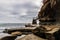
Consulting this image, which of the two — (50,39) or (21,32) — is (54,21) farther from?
(50,39)

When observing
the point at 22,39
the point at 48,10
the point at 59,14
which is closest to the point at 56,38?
the point at 22,39

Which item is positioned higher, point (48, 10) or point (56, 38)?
point (48, 10)

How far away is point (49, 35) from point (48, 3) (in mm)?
8111

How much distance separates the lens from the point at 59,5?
1866 centimetres

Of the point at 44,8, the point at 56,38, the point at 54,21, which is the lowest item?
the point at 56,38

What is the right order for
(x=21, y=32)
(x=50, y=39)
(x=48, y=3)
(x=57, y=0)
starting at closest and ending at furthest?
1. (x=50, y=39)
2. (x=57, y=0)
3. (x=21, y=32)
4. (x=48, y=3)

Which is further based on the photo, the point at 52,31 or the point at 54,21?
the point at 54,21

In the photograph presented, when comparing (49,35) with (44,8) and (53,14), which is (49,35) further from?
(44,8)

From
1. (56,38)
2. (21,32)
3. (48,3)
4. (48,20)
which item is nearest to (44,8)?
(48,3)

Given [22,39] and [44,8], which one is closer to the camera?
[22,39]

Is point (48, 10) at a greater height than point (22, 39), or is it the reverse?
point (48, 10)

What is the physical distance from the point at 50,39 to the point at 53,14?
692cm

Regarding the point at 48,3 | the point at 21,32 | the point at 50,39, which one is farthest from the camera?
the point at 48,3

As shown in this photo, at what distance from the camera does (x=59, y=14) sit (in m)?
18.9
